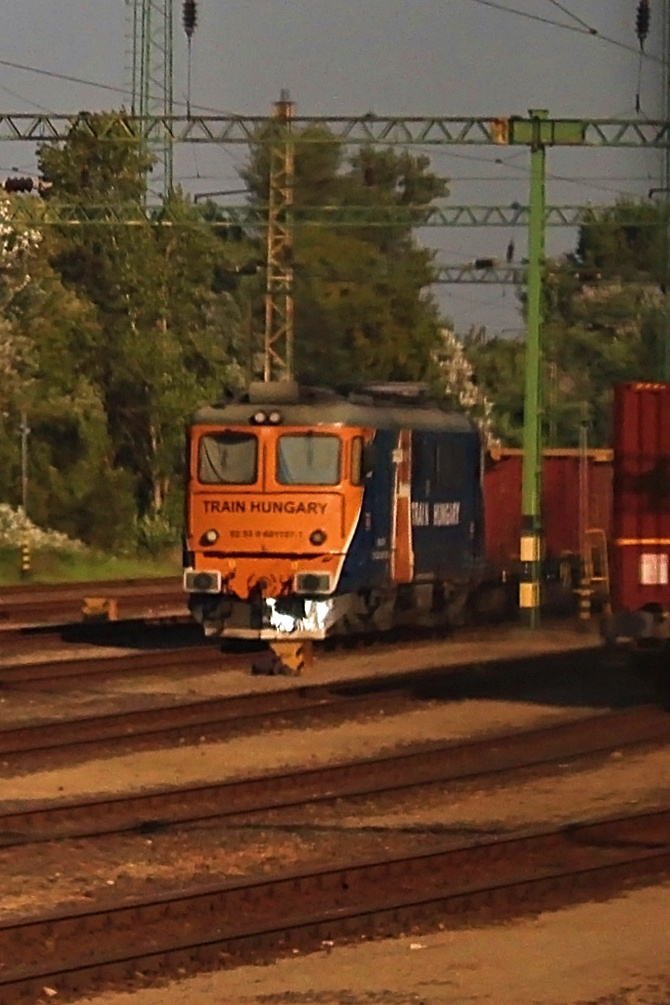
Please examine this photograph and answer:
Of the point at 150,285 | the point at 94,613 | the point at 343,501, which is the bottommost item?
the point at 94,613

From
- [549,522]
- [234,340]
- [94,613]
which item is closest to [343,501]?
[94,613]

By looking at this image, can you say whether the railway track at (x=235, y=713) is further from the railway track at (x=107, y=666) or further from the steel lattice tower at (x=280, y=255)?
the steel lattice tower at (x=280, y=255)

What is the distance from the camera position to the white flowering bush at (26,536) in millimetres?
40969

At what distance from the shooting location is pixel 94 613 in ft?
91.4

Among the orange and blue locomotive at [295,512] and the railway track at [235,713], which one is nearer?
the railway track at [235,713]

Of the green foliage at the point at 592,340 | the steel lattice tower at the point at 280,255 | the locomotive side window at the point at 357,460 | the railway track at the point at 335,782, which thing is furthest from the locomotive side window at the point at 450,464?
the green foliage at the point at 592,340

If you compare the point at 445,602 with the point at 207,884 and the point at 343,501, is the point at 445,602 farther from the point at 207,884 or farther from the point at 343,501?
the point at 207,884

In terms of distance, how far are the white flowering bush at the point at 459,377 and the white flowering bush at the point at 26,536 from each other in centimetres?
1753

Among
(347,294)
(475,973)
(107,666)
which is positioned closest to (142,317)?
(347,294)

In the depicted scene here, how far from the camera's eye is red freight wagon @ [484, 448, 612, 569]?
29406 millimetres

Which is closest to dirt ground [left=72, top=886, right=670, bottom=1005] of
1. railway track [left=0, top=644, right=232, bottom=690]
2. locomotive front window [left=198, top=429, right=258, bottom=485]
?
railway track [left=0, top=644, right=232, bottom=690]

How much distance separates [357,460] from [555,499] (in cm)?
901

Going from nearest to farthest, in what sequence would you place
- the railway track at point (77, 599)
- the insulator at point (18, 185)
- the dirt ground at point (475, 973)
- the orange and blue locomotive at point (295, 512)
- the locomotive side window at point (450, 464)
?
the dirt ground at point (475, 973) < the orange and blue locomotive at point (295, 512) < the locomotive side window at point (450, 464) < the railway track at point (77, 599) < the insulator at point (18, 185)

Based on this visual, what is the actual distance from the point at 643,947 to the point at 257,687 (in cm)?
1138
